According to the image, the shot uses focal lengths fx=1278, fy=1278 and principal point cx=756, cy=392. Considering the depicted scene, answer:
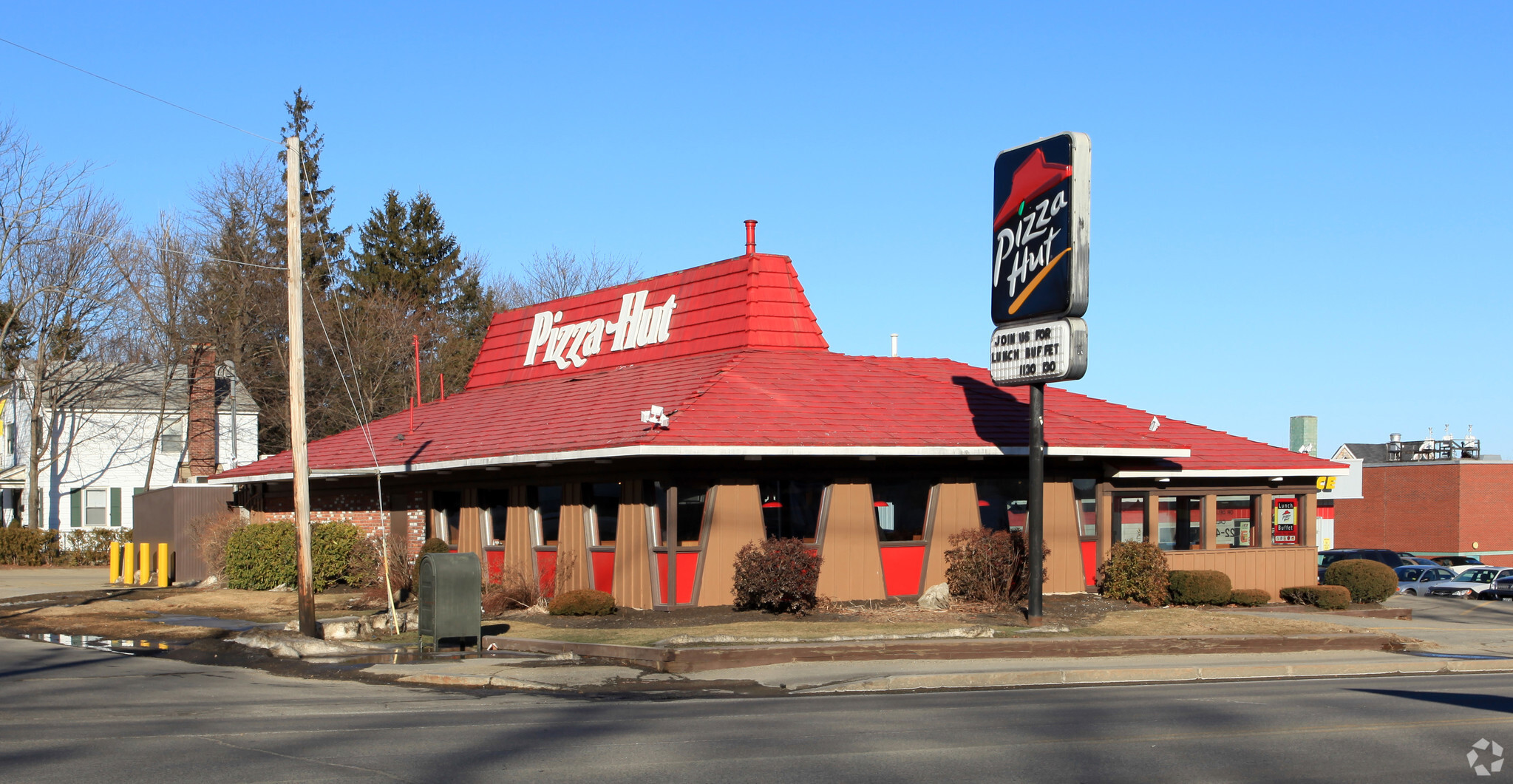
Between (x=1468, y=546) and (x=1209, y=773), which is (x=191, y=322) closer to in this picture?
(x=1209, y=773)

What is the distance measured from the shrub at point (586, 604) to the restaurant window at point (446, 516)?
658 cm

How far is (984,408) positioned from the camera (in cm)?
2431

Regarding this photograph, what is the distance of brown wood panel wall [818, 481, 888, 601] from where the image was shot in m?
22.0

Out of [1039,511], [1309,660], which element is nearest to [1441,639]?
[1309,660]

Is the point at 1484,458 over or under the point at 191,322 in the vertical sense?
under

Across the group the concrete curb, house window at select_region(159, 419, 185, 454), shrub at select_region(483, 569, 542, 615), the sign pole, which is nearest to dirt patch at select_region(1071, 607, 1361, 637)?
the sign pole

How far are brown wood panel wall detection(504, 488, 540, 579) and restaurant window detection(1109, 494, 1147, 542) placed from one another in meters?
11.8

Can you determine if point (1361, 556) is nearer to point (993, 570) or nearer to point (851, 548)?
point (993, 570)

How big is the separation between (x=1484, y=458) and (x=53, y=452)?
6764 cm

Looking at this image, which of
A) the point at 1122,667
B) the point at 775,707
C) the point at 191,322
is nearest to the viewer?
the point at 775,707

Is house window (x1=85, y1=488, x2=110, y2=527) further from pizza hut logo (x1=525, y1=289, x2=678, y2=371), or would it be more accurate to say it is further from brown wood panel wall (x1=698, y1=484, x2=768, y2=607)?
brown wood panel wall (x1=698, y1=484, x2=768, y2=607)

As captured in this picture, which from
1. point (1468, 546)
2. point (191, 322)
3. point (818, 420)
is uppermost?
point (191, 322)

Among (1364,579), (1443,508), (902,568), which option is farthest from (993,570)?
(1443,508)

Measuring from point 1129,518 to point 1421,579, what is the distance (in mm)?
15561
